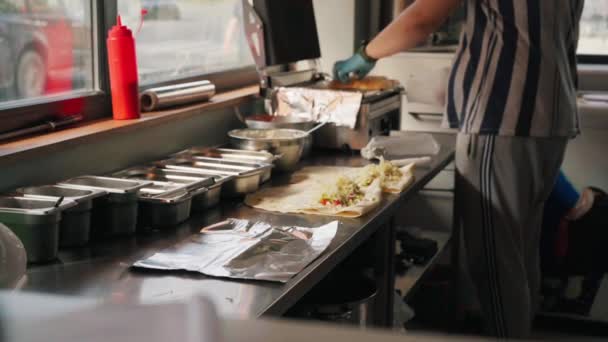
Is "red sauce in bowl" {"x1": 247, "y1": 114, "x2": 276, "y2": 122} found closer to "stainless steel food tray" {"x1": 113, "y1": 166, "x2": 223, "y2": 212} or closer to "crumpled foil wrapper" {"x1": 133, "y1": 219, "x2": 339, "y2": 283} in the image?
"stainless steel food tray" {"x1": 113, "y1": 166, "x2": 223, "y2": 212}

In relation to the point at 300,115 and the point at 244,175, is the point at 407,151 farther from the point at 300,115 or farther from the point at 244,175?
the point at 244,175

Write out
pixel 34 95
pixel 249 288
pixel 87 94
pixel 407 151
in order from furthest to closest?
pixel 407 151, pixel 87 94, pixel 34 95, pixel 249 288

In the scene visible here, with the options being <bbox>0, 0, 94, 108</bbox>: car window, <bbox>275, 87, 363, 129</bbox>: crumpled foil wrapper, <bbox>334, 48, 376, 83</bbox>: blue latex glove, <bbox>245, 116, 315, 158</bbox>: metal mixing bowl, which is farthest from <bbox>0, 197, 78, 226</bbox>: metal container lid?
<bbox>334, 48, 376, 83</bbox>: blue latex glove

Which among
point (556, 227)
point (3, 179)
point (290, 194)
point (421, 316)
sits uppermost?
point (3, 179)

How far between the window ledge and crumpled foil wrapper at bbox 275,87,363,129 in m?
0.19

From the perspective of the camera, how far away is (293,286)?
135 cm

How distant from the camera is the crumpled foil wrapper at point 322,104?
2551mm

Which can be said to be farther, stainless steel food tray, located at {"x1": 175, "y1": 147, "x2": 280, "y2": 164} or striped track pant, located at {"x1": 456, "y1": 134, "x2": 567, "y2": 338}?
striped track pant, located at {"x1": 456, "y1": 134, "x2": 567, "y2": 338}

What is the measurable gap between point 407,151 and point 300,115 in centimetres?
38

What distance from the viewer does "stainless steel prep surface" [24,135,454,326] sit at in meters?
1.28

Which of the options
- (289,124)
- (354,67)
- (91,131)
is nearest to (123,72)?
(91,131)

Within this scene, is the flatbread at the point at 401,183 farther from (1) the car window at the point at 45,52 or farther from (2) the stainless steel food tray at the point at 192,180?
(1) the car window at the point at 45,52

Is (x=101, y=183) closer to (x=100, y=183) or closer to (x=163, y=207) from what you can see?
(x=100, y=183)

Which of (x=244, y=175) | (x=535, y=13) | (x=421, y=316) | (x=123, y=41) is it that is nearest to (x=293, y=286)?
(x=244, y=175)
